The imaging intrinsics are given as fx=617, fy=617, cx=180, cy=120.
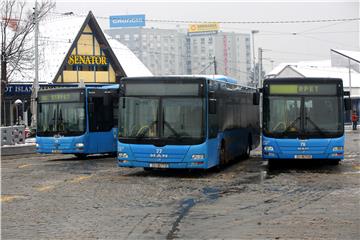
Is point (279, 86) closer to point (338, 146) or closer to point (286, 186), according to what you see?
point (338, 146)

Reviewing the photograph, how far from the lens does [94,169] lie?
18.9m

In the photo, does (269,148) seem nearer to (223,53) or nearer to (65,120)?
(65,120)

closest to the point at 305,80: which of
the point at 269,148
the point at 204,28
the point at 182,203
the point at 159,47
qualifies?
the point at 269,148

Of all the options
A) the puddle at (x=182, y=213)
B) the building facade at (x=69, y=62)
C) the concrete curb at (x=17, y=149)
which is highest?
the building facade at (x=69, y=62)

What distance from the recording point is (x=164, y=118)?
1581 cm

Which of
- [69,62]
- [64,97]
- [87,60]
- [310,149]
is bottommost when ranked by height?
[310,149]

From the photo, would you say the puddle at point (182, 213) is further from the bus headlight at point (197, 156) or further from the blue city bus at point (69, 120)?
the blue city bus at point (69, 120)


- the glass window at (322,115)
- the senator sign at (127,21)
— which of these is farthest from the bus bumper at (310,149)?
the senator sign at (127,21)

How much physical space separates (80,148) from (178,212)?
43.0 feet

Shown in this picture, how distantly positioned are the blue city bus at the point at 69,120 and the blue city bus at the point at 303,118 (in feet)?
23.5

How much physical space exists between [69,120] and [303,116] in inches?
368

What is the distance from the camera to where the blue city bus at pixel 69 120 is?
22.9 metres

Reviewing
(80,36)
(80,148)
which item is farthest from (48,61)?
(80,148)

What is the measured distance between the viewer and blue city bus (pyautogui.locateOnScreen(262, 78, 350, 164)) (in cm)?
1747
